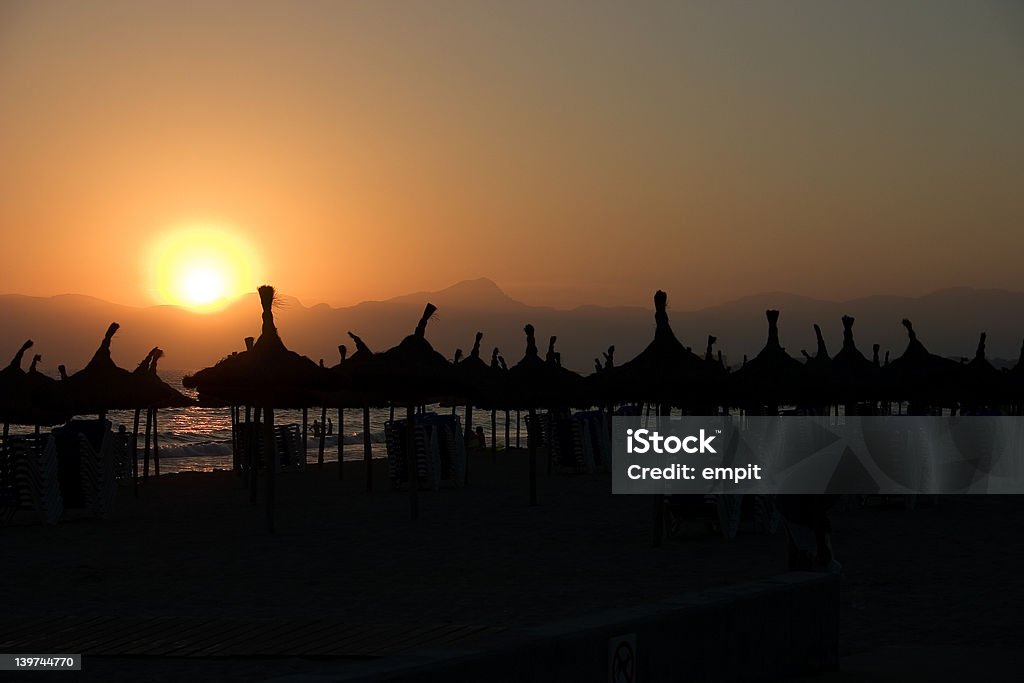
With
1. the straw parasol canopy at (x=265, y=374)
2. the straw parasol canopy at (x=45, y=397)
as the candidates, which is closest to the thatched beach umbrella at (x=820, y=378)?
the straw parasol canopy at (x=265, y=374)

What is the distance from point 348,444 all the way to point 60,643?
50.9 metres

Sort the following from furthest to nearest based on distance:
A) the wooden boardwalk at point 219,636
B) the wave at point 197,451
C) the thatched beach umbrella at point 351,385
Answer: the wave at point 197,451, the thatched beach umbrella at point 351,385, the wooden boardwalk at point 219,636

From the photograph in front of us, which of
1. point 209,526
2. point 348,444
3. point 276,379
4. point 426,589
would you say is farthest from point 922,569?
point 348,444

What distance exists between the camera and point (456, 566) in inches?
Answer: 476

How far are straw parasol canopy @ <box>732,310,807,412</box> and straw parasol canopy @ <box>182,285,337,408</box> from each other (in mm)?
5169

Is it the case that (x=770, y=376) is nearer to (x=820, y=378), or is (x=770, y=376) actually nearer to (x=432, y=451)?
(x=820, y=378)

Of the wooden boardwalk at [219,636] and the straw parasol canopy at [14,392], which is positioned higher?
the straw parasol canopy at [14,392]

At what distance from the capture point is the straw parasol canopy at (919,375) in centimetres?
2159

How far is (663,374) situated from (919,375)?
9127 millimetres

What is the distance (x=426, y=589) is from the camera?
10648mm

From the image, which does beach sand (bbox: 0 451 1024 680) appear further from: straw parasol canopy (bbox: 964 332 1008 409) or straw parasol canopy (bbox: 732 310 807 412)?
straw parasol canopy (bbox: 964 332 1008 409)

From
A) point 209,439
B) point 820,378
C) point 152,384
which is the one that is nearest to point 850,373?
point 820,378

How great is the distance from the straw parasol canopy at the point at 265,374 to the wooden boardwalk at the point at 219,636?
234 inches

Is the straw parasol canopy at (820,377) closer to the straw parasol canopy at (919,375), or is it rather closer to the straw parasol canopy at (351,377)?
the straw parasol canopy at (919,375)
